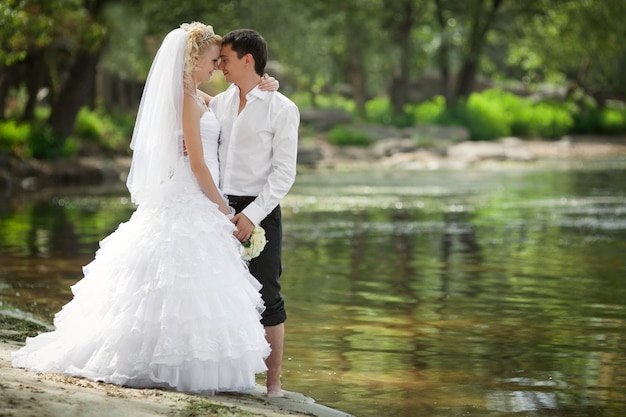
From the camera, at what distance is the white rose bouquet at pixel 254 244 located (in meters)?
6.70

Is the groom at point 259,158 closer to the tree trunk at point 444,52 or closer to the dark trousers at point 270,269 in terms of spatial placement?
the dark trousers at point 270,269

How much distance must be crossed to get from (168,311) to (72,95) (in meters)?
26.6

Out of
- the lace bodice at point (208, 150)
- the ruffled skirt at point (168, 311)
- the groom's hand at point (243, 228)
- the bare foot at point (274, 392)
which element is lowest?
the bare foot at point (274, 392)

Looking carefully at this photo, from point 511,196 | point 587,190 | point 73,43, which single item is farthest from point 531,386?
point 73,43

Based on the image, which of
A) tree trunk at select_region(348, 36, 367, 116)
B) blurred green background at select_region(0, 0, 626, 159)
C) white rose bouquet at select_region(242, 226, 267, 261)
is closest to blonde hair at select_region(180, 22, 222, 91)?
white rose bouquet at select_region(242, 226, 267, 261)

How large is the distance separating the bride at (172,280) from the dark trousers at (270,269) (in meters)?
0.19

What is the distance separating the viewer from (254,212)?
6715 mm

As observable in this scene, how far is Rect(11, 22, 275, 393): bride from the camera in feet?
20.7

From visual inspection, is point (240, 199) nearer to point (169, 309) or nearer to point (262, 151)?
point (262, 151)

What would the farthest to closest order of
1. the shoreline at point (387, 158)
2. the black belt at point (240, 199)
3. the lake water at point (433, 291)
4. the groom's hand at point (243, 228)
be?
the shoreline at point (387, 158), the lake water at point (433, 291), the black belt at point (240, 199), the groom's hand at point (243, 228)

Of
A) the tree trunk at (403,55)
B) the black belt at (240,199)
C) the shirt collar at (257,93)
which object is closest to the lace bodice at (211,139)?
the black belt at (240,199)

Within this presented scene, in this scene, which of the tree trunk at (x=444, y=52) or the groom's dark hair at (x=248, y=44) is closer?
the groom's dark hair at (x=248, y=44)

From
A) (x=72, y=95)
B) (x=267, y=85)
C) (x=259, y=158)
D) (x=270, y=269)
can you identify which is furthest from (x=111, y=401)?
(x=72, y=95)

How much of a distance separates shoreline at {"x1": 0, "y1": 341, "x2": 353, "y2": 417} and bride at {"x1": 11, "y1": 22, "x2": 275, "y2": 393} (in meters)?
0.14
